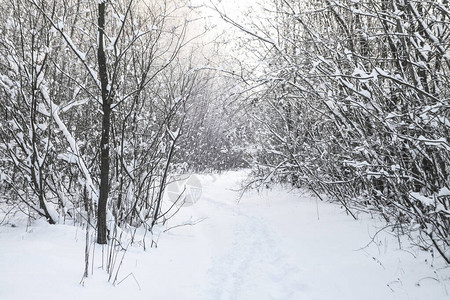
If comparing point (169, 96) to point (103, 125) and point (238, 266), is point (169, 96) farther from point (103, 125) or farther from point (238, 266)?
point (238, 266)

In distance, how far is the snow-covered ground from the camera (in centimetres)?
249

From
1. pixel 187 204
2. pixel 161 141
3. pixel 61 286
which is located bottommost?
pixel 187 204

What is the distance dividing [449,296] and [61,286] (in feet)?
9.48

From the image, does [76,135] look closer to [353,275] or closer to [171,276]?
[171,276]

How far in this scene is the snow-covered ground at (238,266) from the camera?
2493 millimetres

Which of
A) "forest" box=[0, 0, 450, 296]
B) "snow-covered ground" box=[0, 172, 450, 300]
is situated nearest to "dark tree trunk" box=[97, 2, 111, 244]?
"forest" box=[0, 0, 450, 296]

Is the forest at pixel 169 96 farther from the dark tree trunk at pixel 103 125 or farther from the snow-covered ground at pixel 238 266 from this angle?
the snow-covered ground at pixel 238 266

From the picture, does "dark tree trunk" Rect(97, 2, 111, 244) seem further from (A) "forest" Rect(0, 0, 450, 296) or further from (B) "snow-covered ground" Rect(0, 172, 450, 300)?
(B) "snow-covered ground" Rect(0, 172, 450, 300)

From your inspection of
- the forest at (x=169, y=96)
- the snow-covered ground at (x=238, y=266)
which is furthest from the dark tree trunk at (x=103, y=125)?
the snow-covered ground at (x=238, y=266)

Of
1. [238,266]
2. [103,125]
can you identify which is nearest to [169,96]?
[103,125]

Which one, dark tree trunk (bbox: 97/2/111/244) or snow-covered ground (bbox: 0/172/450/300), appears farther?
dark tree trunk (bbox: 97/2/111/244)

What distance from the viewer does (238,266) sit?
12.7 feet

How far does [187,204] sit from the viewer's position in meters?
8.48

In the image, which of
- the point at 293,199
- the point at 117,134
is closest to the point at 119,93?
the point at 117,134
